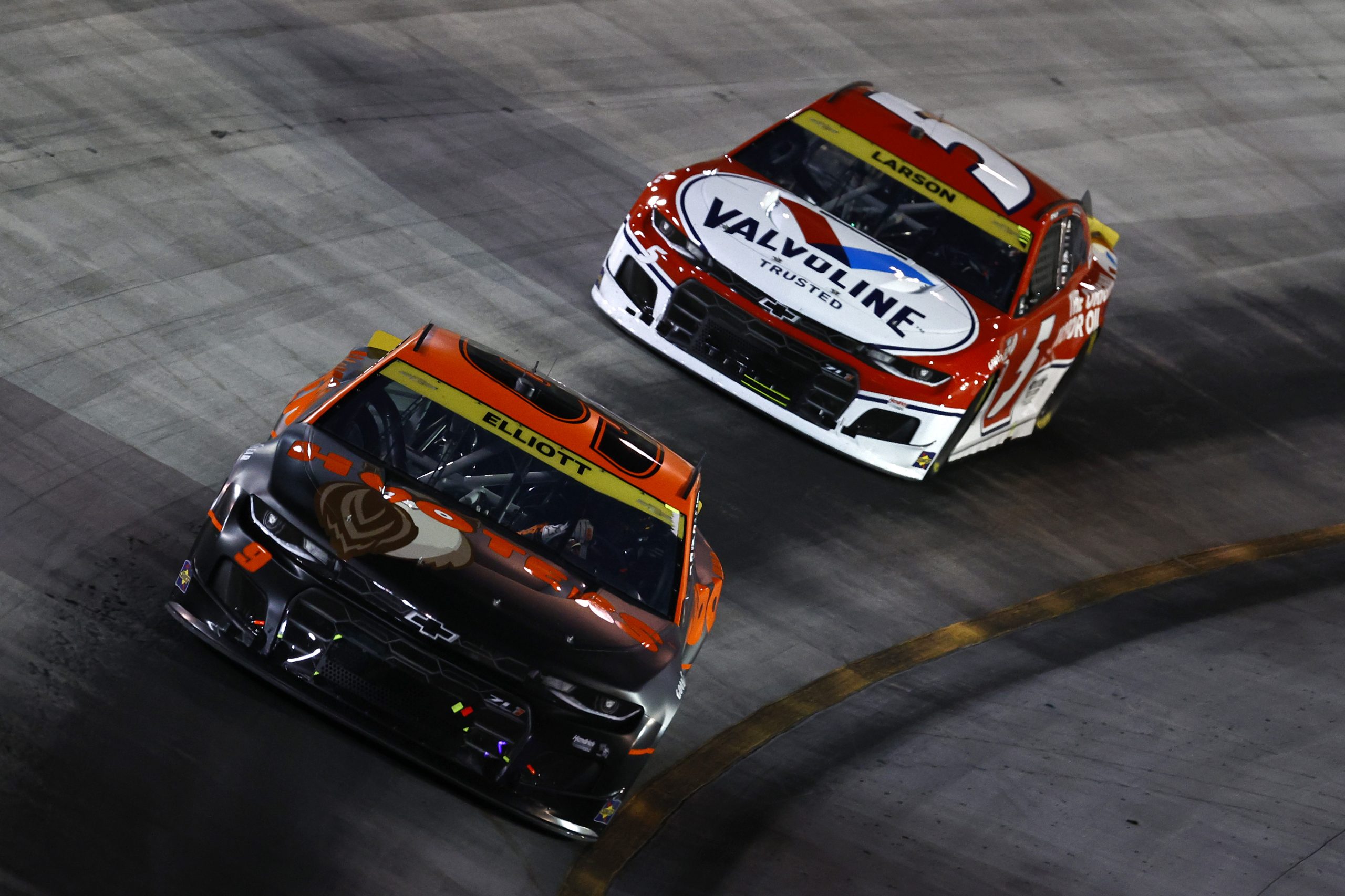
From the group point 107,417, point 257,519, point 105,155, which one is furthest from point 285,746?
point 105,155

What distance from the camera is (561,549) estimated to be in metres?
6.08

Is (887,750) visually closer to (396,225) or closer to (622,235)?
(622,235)

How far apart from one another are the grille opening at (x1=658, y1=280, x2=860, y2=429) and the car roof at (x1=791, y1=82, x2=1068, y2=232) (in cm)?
185

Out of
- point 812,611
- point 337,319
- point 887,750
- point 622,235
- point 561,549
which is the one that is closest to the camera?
point 561,549

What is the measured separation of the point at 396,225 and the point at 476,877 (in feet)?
18.6

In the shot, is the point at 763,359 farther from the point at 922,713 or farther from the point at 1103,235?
the point at 1103,235

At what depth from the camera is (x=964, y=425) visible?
948cm

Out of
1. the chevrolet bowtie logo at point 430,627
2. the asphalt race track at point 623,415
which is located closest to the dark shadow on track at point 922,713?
the asphalt race track at point 623,415

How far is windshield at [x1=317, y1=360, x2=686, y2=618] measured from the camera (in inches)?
241

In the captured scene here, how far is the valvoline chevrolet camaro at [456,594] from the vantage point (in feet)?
18.1

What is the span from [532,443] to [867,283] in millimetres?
3552

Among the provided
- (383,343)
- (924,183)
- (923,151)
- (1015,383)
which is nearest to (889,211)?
(924,183)

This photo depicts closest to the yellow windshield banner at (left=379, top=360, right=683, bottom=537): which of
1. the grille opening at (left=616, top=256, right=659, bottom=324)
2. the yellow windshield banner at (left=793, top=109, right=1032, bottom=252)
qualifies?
the grille opening at (left=616, top=256, right=659, bottom=324)

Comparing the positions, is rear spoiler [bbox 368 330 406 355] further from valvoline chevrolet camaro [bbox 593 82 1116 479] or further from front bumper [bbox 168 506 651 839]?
valvoline chevrolet camaro [bbox 593 82 1116 479]
